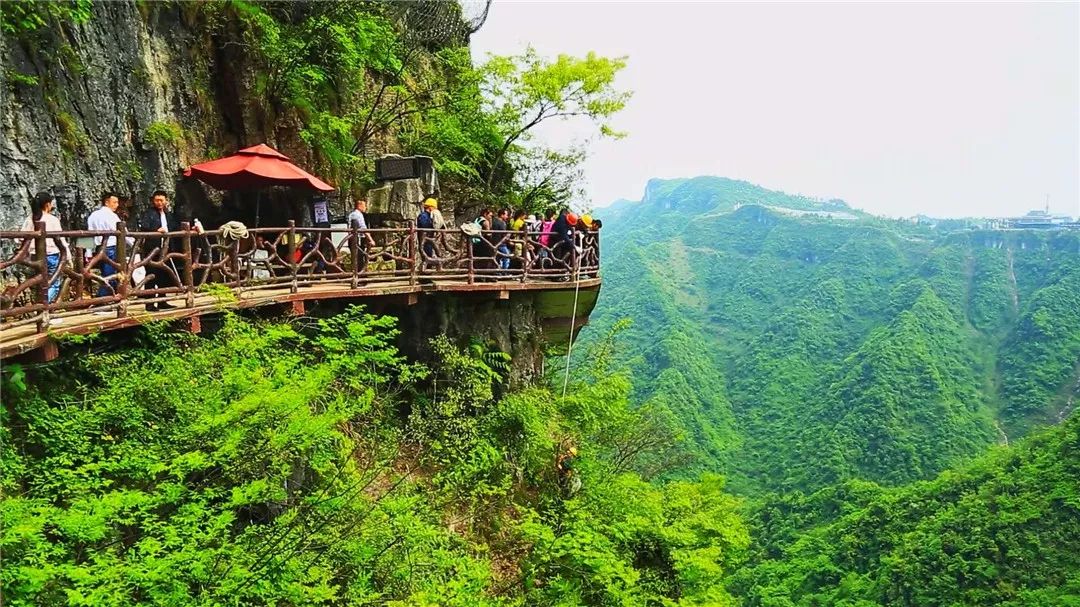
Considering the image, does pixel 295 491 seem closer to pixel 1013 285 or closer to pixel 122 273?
pixel 122 273

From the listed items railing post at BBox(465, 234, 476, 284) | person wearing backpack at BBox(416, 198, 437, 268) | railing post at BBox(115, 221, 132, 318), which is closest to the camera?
railing post at BBox(115, 221, 132, 318)

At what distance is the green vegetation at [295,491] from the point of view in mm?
4562

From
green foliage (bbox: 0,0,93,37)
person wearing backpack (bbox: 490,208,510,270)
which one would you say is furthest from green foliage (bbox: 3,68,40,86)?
person wearing backpack (bbox: 490,208,510,270)

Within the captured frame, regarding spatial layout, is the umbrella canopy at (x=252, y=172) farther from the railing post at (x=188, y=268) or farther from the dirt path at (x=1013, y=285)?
the dirt path at (x=1013, y=285)

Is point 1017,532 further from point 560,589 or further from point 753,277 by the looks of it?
point 753,277

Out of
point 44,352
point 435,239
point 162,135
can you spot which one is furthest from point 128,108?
point 44,352

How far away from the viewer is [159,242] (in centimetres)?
873

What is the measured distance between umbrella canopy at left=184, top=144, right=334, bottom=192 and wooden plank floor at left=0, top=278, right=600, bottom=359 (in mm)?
1722

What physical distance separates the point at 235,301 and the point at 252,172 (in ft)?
9.58

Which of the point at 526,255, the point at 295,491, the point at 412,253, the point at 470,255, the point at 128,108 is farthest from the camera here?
the point at 526,255

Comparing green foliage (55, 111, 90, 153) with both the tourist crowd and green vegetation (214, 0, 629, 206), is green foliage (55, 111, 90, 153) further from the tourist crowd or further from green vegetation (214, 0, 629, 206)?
green vegetation (214, 0, 629, 206)

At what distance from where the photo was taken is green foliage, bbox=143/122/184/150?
9.01 meters

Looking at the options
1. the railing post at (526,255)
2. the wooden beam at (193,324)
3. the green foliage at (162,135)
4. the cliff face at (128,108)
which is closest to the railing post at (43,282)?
the wooden beam at (193,324)

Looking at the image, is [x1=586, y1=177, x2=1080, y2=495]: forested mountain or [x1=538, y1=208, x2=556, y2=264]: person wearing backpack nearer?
[x1=538, y1=208, x2=556, y2=264]: person wearing backpack
